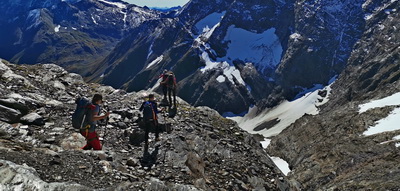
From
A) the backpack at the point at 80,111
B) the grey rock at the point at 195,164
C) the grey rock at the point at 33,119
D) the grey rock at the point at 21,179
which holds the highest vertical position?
the grey rock at the point at 33,119

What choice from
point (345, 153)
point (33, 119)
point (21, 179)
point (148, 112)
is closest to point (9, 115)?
point (33, 119)

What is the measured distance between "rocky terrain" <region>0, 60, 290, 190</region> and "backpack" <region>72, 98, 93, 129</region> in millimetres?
1300

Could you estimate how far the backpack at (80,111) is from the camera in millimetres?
15516

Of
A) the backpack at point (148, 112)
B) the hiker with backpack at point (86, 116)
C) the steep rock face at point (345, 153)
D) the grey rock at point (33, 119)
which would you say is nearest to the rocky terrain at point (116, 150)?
the grey rock at point (33, 119)

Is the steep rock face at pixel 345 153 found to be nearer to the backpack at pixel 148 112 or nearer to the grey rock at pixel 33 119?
the backpack at pixel 148 112

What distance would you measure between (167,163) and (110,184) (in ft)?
14.5

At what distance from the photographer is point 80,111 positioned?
51.3 ft

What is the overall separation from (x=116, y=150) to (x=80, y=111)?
3728mm

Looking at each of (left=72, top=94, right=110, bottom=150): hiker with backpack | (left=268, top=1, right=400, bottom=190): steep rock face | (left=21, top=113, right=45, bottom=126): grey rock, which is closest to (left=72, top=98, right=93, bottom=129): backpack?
(left=72, top=94, right=110, bottom=150): hiker with backpack

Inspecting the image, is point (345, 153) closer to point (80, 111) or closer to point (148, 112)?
point (148, 112)

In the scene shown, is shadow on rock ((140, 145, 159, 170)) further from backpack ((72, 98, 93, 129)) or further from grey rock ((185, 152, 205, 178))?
backpack ((72, 98, 93, 129))

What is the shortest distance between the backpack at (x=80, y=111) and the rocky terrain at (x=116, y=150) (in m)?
1.30

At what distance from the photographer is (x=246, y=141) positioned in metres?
24.6

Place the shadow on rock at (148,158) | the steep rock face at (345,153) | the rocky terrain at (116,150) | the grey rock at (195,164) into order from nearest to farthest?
the rocky terrain at (116,150)
the shadow on rock at (148,158)
the grey rock at (195,164)
the steep rock face at (345,153)
